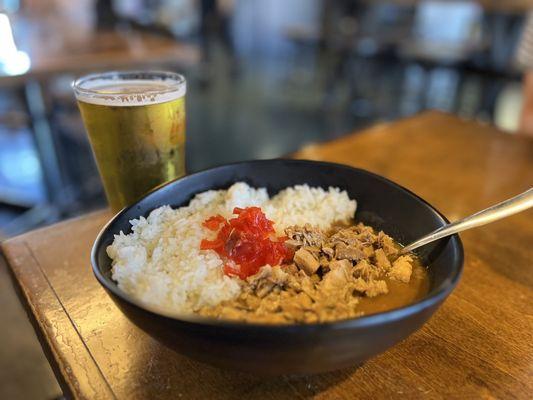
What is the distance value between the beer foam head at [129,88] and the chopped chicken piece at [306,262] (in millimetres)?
525

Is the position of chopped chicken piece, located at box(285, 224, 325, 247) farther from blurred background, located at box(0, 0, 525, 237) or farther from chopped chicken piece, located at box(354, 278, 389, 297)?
blurred background, located at box(0, 0, 525, 237)

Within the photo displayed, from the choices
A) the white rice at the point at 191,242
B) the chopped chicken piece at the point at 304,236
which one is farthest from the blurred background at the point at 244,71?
the chopped chicken piece at the point at 304,236

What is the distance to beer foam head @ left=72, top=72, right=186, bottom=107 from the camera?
3.41ft

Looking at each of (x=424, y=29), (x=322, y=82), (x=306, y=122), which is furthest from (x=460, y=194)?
(x=424, y=29)

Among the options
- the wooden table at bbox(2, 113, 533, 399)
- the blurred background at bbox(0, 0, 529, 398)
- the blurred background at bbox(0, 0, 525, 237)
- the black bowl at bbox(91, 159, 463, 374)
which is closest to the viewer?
the black bowl at bbox(91, 159, 463, 374)

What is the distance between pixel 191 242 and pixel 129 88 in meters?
0.54

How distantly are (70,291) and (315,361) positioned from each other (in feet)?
2.00

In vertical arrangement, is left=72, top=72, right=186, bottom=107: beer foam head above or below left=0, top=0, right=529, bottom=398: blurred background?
above

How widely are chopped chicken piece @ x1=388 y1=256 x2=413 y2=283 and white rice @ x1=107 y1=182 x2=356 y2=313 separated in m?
0.21

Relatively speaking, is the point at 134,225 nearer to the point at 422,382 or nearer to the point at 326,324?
the point at 326,324

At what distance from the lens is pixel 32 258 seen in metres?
1.09

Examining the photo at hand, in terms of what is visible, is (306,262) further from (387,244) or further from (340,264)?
(387,244)

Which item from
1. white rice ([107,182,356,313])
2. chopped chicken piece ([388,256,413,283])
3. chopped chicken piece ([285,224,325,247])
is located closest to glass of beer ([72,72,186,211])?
white rice ([107,182,356,313])

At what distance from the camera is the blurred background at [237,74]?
2.79 m
